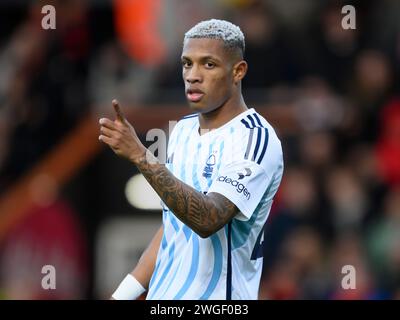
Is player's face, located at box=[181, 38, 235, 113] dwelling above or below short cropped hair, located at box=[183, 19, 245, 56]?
below

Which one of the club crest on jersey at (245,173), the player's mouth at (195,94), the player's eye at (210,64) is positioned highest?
the player's eye at (210,64)

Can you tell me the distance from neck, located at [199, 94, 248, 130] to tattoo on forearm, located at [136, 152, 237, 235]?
58 centimetres

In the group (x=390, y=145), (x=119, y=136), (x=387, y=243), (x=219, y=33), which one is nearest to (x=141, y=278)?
(x=119, y=136)

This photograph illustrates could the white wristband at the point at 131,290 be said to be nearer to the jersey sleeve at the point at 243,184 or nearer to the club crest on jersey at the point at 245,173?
the jersey sleeve at the point at 243,184

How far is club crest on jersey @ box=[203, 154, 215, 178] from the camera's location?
663cm

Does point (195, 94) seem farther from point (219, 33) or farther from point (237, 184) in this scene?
point (237, 184)

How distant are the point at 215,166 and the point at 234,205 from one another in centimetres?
28

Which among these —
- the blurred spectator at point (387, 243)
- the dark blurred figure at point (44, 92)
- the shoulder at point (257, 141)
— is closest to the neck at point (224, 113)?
the shoulder at point (257, 141)

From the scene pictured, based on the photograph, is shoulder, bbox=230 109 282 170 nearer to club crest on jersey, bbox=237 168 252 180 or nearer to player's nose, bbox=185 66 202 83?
club crest on jersey, bbox=237 168 252 180

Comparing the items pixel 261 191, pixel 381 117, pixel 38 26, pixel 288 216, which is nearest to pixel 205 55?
pixel 261 191

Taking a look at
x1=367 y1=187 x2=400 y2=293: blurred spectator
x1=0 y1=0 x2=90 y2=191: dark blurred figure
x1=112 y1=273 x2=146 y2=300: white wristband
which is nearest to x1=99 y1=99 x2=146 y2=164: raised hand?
x1=112 y1=273 x2=146 y2=300: white wristband

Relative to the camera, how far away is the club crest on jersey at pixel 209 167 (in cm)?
663

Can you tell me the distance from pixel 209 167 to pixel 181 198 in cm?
46

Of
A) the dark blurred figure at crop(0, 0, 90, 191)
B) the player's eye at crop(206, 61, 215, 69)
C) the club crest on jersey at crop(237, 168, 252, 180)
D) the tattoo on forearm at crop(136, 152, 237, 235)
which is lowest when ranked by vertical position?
the tattoo on forearm at crop(136, 152, 237, 235)
